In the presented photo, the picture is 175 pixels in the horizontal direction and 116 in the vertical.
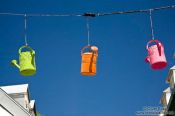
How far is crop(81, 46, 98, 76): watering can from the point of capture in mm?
6742

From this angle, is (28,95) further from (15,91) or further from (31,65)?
(31,65)

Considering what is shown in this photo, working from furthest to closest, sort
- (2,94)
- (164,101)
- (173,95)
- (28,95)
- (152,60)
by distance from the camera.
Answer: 1. (164,101)
2. (28,95)
3. (173,95)
4. (2,94)
5. (152,60)

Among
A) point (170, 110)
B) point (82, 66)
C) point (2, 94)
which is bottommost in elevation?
point (170, 110)

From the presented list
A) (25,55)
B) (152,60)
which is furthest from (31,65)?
(152,60)

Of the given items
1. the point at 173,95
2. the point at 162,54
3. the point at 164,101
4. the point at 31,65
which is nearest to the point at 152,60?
the point at 162,54

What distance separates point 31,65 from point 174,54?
17846mm

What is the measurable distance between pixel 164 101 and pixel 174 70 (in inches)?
152

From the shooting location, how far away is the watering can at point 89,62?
674 centimetres

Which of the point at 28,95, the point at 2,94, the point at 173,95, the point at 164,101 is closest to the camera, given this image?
the point at 2,94

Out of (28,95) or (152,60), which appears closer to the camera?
(152,60)

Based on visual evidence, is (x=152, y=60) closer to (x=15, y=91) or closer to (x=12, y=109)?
(x=12, y=109)

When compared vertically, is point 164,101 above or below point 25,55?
below

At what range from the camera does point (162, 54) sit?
681 centimetres

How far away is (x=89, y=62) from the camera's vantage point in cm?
677
